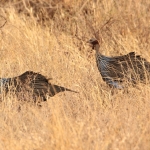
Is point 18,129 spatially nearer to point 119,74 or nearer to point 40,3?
point 119,74

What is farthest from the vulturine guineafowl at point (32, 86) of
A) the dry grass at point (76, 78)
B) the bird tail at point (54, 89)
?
the dry grass at point (76, 78)

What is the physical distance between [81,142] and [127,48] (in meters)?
4.54

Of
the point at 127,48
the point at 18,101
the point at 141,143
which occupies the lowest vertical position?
the point at 141,143

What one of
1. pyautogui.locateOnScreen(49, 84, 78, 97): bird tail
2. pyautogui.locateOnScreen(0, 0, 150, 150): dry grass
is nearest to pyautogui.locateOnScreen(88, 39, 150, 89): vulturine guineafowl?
pyautogui.locateOnScreen(0, 0, 150, 150): dry grass

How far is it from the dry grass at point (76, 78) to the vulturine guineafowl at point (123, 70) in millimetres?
146

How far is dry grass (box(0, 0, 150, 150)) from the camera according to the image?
16.9 feet

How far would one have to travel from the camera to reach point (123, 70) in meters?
7.41

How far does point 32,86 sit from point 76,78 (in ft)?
3.37

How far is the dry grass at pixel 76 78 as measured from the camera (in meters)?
5.14

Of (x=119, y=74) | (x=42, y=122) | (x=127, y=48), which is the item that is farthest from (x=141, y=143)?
(x=127, y=48)

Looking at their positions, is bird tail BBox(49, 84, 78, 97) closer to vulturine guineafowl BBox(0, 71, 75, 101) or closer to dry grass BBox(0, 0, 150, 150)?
vulturine guineafowl BBox(0, 71, 75, 101)

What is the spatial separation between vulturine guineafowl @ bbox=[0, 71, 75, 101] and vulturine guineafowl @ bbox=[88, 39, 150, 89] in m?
0.70

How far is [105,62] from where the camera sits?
7.70 metres

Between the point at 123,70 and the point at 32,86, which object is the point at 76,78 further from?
the point at 32,86
